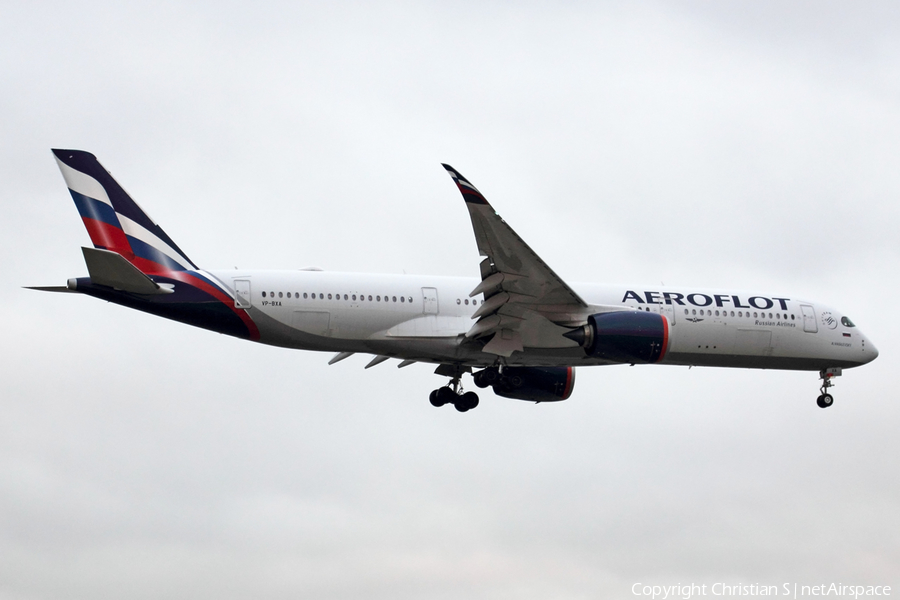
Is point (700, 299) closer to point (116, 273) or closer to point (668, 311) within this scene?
point (668, 311)

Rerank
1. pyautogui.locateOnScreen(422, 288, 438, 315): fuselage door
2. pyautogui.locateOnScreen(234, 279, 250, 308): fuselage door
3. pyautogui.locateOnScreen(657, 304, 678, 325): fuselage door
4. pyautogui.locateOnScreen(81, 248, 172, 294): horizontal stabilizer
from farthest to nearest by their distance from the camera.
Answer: pyautogui.locateOnScreen(657, 304, 678, 325): fuselage door → pyautogui.locateOnScreen(422, 288, 438, 315): fuselage door → pyautogui.locateOnScreen(234, 279, 250, 308): fuselage door → pyautogui.locateOnScreen(81, 248, 172, 294): horizontal stabilizer

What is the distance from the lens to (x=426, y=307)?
98.9ft

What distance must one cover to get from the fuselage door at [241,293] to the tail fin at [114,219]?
1529 mm

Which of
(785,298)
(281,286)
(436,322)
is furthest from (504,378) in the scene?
(785,298)

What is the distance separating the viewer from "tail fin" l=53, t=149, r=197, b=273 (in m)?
29.0

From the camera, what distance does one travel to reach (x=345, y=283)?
29.6 metres

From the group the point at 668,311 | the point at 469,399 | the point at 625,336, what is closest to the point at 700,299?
the point at 668,311

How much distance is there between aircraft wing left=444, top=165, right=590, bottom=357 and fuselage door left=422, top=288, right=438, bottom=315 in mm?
1233

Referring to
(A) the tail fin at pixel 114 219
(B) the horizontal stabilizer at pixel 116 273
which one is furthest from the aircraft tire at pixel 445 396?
(B) the horizontal stabilizer at pixel 116 273

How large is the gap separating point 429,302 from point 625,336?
5.46 meters

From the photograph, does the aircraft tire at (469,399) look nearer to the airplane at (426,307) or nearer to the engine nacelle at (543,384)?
the engine nacelle at (543,384)

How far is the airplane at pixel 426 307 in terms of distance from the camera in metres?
27.7

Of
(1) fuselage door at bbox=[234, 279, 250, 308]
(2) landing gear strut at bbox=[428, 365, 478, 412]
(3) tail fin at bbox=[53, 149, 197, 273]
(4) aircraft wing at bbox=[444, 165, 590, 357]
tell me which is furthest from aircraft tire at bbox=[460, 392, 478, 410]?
(3) tail fin at bbox=[53, 149, 197, 273]

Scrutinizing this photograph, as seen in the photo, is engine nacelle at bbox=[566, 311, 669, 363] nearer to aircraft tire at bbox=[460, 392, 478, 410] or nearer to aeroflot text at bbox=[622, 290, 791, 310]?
aeroflot text at bbox=[622, 290, 791, 310]
